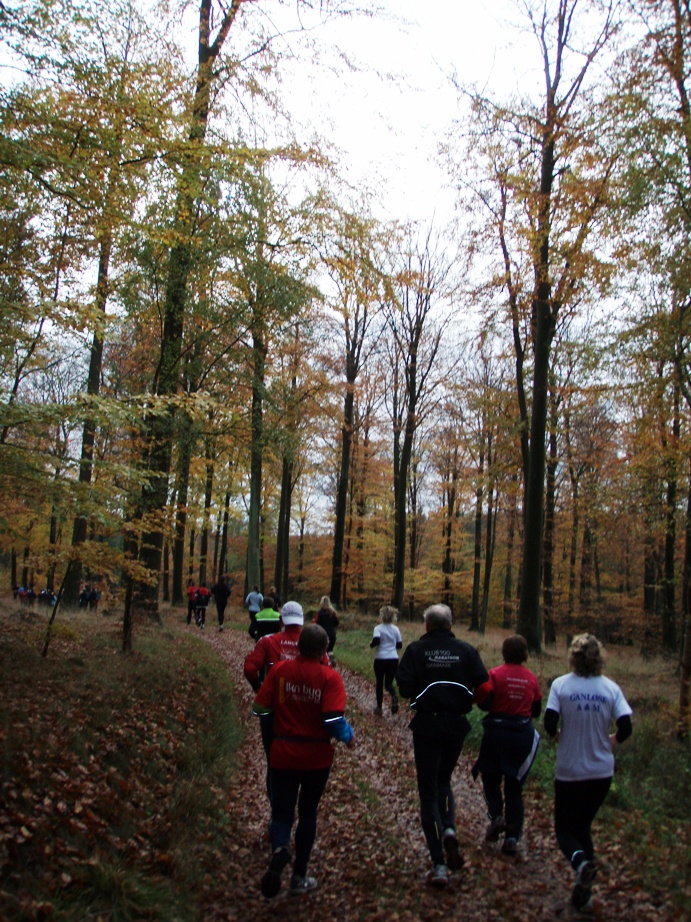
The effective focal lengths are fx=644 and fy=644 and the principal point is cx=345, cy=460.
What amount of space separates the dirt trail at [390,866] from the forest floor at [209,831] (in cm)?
2

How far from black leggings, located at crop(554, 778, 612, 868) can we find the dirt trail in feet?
1.45

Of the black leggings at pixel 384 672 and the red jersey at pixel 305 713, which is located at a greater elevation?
the red jersey at pixel 305 713

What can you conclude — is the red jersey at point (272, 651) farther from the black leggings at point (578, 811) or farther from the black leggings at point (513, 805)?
the black leggings at point (578, 811)

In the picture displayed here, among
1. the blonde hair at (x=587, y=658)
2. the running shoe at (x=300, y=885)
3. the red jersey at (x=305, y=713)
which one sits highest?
the blonde hair at (x=587, y=658)

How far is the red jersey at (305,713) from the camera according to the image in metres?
4.77

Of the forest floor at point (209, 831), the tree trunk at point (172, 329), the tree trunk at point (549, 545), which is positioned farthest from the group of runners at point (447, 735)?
the tree trunk at point (549, 545)

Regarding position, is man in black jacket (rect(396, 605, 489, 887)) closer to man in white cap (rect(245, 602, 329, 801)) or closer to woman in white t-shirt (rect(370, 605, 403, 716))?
man in white cap (rect(245, 602, 329, 801))

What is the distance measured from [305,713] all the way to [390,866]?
174 cm

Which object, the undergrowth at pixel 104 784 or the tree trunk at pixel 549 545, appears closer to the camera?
the undergrowth at pixel 104 784

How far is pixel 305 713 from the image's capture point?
485 centimetres

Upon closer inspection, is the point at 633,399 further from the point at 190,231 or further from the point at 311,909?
the point at 311,909

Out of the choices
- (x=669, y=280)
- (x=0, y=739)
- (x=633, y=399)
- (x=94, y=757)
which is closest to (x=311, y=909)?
(x=94, y=757)

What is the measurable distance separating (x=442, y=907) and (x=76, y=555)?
6.80 metres

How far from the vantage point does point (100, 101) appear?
6121 mm
